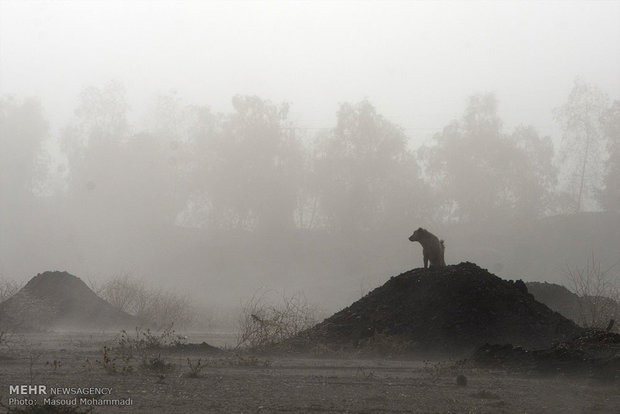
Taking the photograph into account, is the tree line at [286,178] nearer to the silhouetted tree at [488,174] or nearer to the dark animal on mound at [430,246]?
the silhouetted tree at [488,174]

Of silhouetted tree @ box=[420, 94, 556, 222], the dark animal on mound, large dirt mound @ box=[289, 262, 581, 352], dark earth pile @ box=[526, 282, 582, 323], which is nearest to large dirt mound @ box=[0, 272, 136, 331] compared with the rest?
large dirt mound @ box=[289, 262, 581, 352]

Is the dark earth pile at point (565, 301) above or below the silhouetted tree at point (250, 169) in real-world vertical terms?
below

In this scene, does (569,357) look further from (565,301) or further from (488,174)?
(488,174)

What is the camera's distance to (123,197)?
192ft

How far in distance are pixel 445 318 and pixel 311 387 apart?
8.09 m

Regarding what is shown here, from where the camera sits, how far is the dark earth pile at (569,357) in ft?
45.2

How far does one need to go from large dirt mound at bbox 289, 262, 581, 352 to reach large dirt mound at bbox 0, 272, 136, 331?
1406 centimetres

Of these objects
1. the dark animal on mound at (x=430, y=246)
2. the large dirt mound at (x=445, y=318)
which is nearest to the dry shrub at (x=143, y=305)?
the dark animal on mound at (x=430, y=246)

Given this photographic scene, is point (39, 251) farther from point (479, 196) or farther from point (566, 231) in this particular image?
point (566, 231)

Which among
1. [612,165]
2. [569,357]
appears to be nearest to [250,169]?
[612,165]

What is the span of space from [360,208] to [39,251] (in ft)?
88.3

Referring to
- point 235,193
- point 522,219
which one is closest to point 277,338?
point 235,193

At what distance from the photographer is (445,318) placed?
19484 mm

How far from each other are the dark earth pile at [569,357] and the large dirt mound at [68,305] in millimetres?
19477
